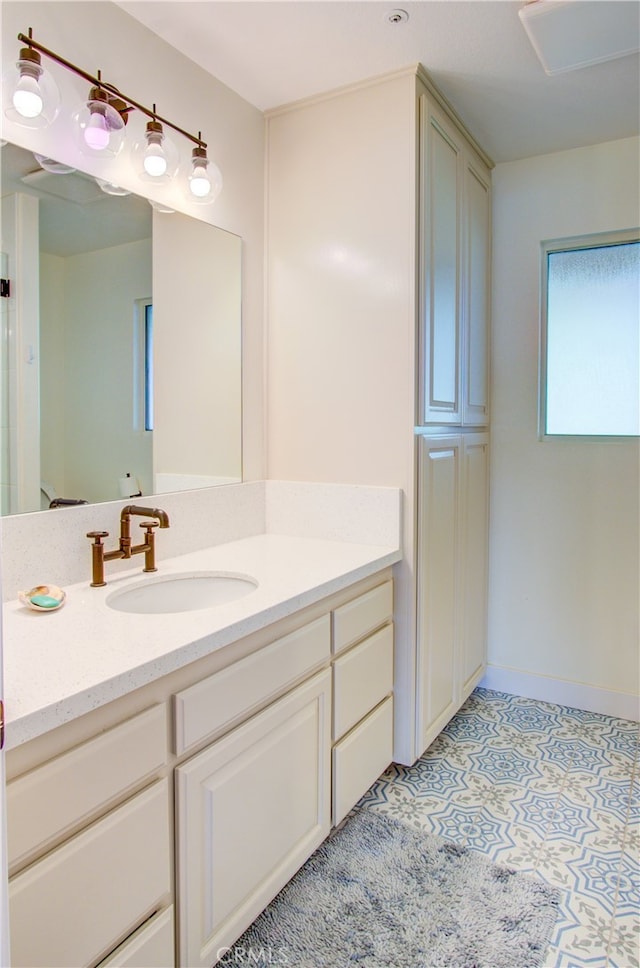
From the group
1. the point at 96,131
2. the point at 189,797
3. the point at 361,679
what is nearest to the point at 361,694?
the point at 361,679

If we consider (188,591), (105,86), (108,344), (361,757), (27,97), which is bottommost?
(361,757)

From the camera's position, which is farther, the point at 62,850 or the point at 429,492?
the point at 429,492

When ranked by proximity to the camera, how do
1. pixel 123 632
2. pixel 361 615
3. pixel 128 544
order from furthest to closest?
pixel 361 615, pixel 128 544, pixel 123 632

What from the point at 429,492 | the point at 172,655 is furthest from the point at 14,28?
the point at 429,492

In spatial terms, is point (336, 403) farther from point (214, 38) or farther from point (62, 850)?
point (62, 850)

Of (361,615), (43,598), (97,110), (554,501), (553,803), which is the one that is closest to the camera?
(43,598)

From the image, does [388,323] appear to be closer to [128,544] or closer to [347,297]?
[347,297]

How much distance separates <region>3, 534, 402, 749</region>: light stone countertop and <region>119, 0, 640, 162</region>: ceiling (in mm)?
1540

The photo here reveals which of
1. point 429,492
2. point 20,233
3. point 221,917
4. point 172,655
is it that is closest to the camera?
point 172,655

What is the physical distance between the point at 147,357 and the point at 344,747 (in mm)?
1271

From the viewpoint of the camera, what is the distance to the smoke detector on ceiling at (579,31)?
1.59 metres

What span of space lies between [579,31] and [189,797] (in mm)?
2181

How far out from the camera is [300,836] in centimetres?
153

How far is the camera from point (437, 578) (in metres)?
2.18
